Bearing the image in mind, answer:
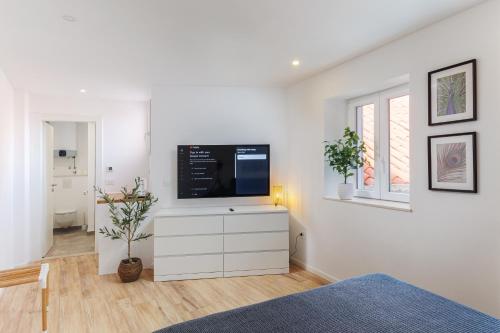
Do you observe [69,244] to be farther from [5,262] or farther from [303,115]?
[303,115]

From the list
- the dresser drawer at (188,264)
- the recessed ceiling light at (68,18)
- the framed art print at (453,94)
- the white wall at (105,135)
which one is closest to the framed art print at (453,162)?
the framed art print at (453,94)

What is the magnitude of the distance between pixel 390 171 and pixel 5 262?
4351 mm

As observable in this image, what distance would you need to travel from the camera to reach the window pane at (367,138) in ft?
11.2

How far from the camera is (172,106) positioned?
406 centimetres

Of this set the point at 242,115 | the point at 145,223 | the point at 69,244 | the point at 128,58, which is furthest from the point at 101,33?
the point at 69,244

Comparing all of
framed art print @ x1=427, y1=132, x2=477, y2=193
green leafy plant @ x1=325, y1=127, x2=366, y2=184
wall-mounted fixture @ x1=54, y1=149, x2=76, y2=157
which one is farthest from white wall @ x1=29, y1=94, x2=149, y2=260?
framed art print @ x1=427, y1=132, x2=477, y2=193

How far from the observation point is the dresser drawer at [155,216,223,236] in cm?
358

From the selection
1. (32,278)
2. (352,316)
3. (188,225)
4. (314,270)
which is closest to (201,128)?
(188,225)

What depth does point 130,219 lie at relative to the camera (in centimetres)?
378

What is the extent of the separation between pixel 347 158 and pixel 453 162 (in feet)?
3.74

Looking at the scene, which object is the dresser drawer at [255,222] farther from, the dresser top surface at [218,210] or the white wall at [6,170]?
the white wall at [6,170]

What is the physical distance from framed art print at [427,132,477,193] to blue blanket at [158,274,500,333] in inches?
36.4

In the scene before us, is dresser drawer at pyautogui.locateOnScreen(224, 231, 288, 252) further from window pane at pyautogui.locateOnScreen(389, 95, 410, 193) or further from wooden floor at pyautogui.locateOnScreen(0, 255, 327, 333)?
window pane at pyautogui.locateOnScreen(389, 95, 410, 193)

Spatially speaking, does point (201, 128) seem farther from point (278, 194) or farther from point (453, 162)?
point (453, 162)
